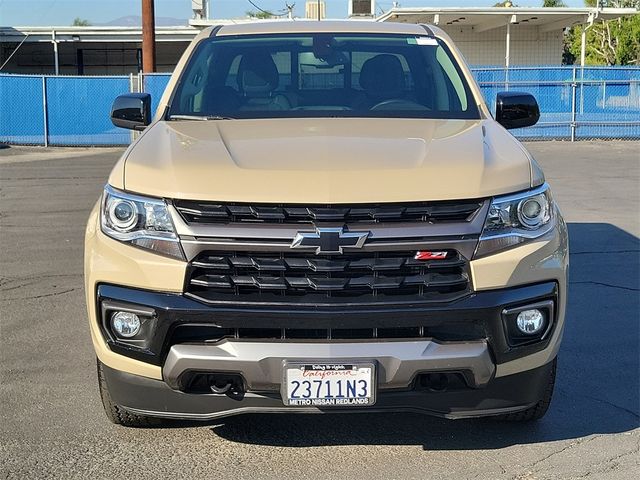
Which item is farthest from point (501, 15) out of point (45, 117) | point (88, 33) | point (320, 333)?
point (320, 333)

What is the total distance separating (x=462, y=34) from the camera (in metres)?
35.6

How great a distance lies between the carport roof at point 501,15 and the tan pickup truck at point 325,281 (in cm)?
2763

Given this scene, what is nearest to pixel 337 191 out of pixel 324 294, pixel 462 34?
pixel 324 294

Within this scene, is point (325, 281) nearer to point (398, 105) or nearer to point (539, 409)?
point (539, 409)

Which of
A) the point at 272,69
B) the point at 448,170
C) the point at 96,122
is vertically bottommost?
the point at 96,122

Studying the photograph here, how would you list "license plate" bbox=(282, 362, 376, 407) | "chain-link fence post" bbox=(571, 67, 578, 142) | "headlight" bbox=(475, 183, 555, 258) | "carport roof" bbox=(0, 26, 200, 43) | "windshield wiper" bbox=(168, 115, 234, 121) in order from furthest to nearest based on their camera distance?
"carport roof" bbox=(0, 26, 200, 43)
"chain-link fence post" bbox=(571, 67, 578, 142)
"windshield wiper" bbox=(168, 115, 234, 121)
"headlight" bbox=(475, 183, 555, 258)
"license plate" bbox=(282, 362, 376, 407)

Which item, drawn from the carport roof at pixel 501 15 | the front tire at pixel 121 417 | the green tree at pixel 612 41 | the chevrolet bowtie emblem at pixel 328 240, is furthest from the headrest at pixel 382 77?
the green tree at pixel 612 41

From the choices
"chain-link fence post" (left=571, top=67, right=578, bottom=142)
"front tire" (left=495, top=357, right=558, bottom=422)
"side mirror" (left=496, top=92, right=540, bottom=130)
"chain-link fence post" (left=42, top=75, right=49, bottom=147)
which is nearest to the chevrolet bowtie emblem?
"front tire" (left=495, top=357, right=558, bottom=422)

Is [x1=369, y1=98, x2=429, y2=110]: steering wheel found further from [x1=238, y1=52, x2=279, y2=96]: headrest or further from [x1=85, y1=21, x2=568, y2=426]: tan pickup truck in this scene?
[x1=85, y1=21, x2=568, y2=426]: tan pickup truck

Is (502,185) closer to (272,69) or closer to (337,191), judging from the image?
(337,191)

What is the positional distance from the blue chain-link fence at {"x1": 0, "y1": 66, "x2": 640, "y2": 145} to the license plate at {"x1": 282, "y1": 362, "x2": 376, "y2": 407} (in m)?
20.1

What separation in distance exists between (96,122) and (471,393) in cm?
2072

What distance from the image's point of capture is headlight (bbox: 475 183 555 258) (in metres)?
3.44

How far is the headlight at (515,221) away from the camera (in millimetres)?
3436
